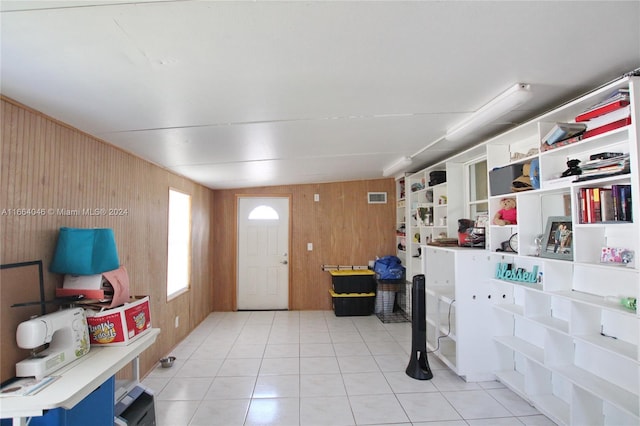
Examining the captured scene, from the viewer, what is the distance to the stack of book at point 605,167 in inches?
64.3

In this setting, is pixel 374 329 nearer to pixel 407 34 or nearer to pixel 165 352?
A: pixel 165 352

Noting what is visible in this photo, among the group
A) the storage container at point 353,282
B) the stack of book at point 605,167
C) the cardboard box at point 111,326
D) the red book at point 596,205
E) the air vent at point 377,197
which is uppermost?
the air vent at point 377,197

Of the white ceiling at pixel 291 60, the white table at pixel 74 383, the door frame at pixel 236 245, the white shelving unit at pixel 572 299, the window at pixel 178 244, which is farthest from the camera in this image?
the door frame at pixel 236 245

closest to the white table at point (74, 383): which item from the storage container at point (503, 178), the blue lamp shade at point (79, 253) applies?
the blue lamp shade at point (79, 253)

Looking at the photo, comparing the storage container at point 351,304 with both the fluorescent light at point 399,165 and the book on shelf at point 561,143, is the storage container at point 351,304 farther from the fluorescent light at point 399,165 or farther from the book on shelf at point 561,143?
the book on shelf at point 561,143

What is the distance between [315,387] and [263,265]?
2.90 m

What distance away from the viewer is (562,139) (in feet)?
6.70

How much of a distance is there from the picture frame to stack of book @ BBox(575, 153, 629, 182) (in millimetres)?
427

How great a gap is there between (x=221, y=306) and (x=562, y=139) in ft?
17.0

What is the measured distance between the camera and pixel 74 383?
1.45 meters

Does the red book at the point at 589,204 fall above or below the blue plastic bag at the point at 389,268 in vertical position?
above

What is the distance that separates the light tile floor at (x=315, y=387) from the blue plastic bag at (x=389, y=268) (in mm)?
988

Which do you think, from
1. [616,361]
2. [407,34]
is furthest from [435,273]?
[407,34]

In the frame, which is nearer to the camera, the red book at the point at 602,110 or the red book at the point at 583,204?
the red book at the point at 602,110
